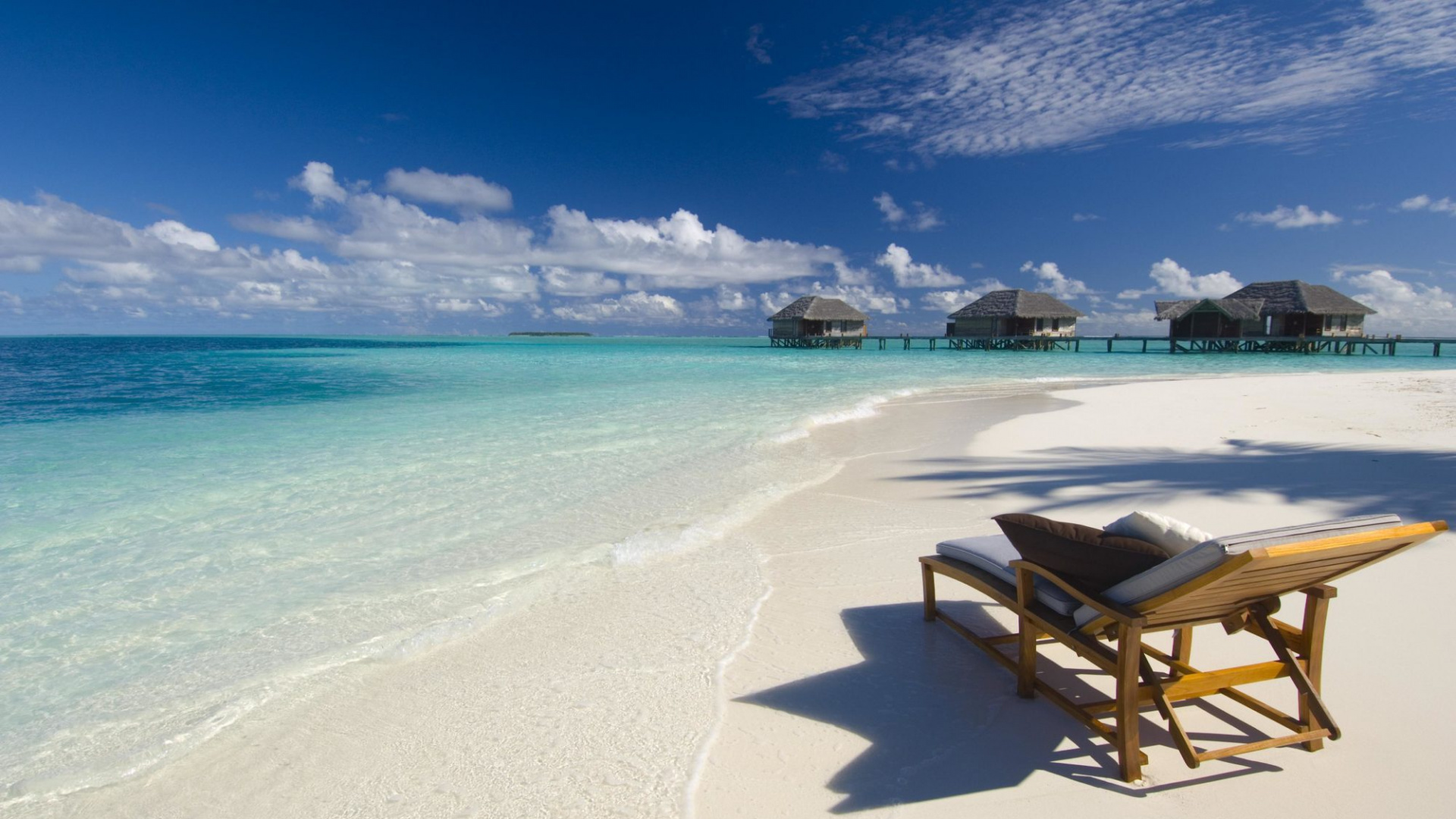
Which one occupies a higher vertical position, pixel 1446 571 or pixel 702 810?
pixel 1446 571

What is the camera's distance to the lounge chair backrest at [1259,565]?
1896 millimetres

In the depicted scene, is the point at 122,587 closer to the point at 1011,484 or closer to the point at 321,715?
the point at 321,715

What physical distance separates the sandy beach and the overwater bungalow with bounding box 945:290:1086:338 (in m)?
42.1

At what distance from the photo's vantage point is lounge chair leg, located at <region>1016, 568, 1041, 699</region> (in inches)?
103

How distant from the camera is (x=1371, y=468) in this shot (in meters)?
6.16

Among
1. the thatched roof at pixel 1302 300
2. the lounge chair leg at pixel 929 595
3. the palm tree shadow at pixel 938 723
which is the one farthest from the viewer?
the thatched roof at pixel 1302 300

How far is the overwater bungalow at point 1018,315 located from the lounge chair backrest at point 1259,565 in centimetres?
4516

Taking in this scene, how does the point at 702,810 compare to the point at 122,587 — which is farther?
the point at 122,587

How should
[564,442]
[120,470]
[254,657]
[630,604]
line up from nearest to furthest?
[254,657]
[630,604]
[120,470]
[564,442]

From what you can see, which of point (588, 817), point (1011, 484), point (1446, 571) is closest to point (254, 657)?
point (588, 817)

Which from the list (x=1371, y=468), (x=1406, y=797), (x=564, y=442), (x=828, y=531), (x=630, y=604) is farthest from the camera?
(x=564, y=442)

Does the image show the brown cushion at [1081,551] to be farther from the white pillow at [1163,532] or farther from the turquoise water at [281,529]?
the turquoise water at [281,529]

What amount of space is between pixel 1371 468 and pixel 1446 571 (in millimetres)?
3244

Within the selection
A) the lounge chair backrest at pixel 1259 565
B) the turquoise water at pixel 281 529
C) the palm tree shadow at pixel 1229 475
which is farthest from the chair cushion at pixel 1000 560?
the palm tree shadow at pixel 1229 475
